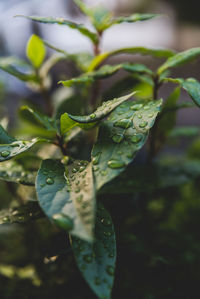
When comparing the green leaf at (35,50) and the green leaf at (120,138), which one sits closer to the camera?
the green leaf at (120,138)

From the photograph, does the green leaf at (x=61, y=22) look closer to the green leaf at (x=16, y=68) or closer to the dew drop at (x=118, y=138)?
the green leaf at (x=16, y=68)

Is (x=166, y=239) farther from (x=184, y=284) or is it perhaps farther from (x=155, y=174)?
(x=155, y=174)

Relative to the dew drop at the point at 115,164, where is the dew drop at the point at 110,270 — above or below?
below

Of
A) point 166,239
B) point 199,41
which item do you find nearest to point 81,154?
point 166,239

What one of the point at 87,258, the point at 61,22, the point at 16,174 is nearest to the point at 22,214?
the point at 16,174

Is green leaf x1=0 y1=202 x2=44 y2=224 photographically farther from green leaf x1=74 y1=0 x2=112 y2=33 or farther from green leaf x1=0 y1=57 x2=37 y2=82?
green leaf x1=74 y1=0 x2=112 y2=33

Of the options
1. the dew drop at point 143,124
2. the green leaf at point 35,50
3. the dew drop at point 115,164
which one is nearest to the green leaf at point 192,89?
the dew drop at point 143,124
